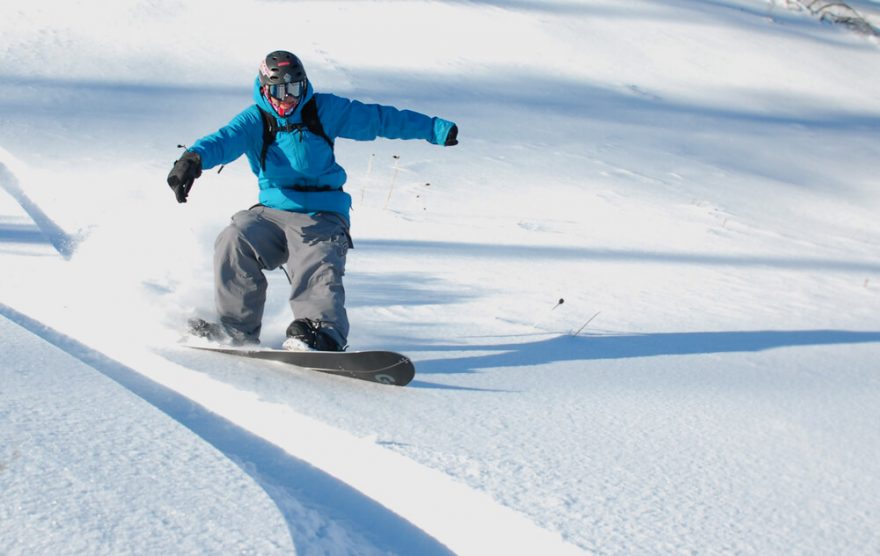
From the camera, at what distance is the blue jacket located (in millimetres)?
4297

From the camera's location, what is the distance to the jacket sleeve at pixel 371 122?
439cm

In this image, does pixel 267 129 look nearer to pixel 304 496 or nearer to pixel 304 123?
pixel 304 123

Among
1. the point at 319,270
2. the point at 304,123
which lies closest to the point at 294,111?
the point at 304,123

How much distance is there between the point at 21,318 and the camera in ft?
12.7

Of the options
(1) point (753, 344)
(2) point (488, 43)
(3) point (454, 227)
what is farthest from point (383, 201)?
(2) point (488, 43)

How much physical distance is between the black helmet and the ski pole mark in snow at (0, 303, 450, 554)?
157cm

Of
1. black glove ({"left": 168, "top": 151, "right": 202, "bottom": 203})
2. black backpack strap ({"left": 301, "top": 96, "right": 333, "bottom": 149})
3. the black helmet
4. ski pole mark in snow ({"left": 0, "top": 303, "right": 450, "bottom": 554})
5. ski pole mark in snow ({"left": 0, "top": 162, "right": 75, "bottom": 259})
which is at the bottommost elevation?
ski pole mark in snow ({"left": 0, "top": 162, "right": 75, "bottom": 259})

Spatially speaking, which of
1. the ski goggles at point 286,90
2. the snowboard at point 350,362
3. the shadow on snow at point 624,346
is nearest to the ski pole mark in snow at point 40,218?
the ski goggles at point 286,90

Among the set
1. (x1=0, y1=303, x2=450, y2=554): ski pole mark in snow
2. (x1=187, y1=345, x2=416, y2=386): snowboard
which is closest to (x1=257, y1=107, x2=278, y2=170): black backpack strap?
(x1=187, y1=345, x2=416, y2=386): snowboard

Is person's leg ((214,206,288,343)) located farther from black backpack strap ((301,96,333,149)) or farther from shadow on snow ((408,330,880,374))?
shadow on snow ((408,330,880,374))

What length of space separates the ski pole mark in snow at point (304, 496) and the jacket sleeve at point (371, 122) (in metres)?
1.66

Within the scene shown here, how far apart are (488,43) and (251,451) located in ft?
40.7

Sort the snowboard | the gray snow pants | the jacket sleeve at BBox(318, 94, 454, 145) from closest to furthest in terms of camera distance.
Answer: the snowboard, the gray snow pants, the jacket sleeve at BBox(318, 94, 454, 145)

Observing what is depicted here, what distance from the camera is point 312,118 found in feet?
14.2
